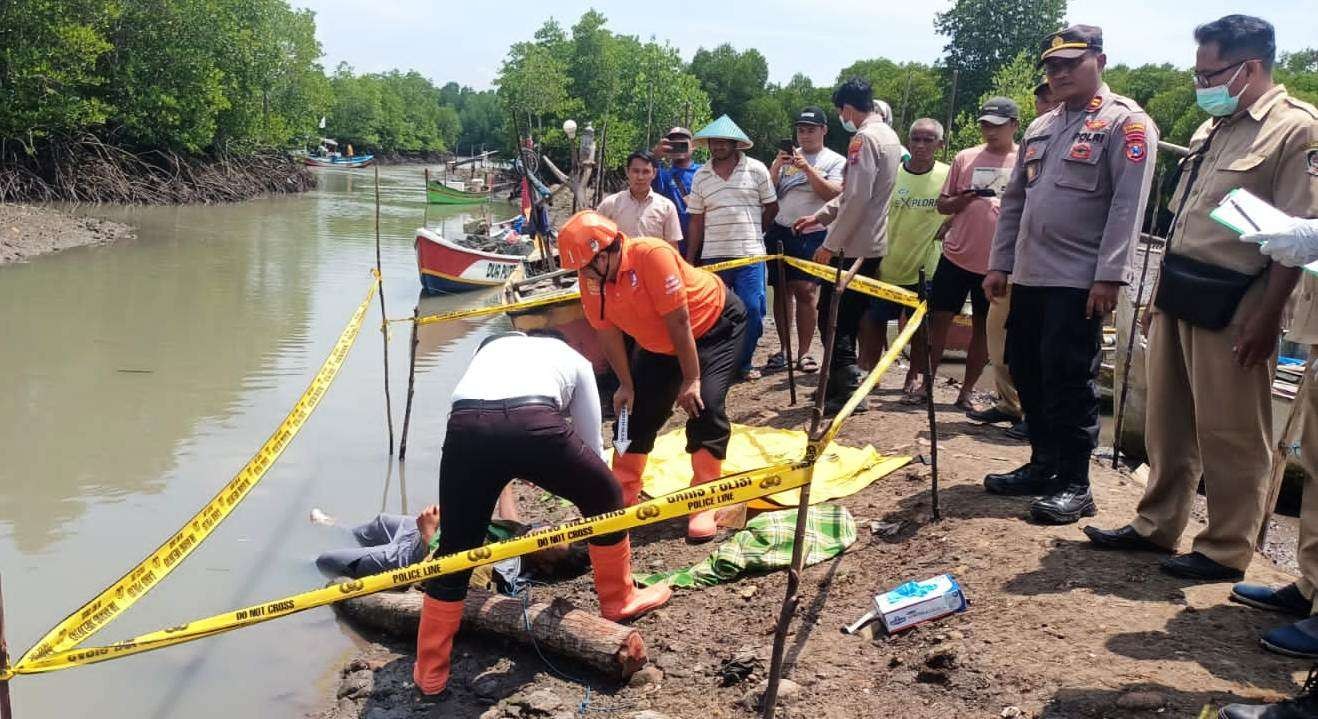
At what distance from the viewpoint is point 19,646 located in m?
4.25

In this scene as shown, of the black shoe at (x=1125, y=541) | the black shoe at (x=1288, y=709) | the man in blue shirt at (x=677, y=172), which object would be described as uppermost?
the man in blue shirt at (x=677, y=172)

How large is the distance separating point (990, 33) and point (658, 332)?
166 feet

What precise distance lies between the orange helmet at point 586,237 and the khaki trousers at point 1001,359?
2610 mm

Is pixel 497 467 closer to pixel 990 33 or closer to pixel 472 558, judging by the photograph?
pixel 472 558

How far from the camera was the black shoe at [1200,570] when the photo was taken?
3.26m

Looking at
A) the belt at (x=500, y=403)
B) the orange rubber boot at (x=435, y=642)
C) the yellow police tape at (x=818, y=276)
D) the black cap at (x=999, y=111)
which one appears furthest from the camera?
the black cap at (x=999, y=111)

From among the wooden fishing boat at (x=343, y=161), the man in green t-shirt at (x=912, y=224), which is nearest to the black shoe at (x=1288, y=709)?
the man in green t-shirt at (x=912, y=224)

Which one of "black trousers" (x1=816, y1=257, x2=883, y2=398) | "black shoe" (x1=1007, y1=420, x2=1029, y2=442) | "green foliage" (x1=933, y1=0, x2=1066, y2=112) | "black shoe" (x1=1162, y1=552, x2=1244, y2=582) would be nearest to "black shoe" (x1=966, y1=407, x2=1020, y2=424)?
"black shoe" (x1=1007, y1=420, x2=1029, y2=442)

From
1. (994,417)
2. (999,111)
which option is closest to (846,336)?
(994,417)

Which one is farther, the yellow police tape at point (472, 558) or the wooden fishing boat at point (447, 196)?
the wooden fishing boat at point (447, 196)

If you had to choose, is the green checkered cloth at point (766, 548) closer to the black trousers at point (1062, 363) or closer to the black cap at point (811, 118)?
the black trousers at point (1062, 363)

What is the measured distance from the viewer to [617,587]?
3812 mm

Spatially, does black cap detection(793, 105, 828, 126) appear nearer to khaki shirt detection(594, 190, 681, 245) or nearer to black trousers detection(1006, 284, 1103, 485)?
khaki shirt detection(594, 190, 681, 245)

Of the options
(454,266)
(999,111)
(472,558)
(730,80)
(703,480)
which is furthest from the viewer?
(730,80)
